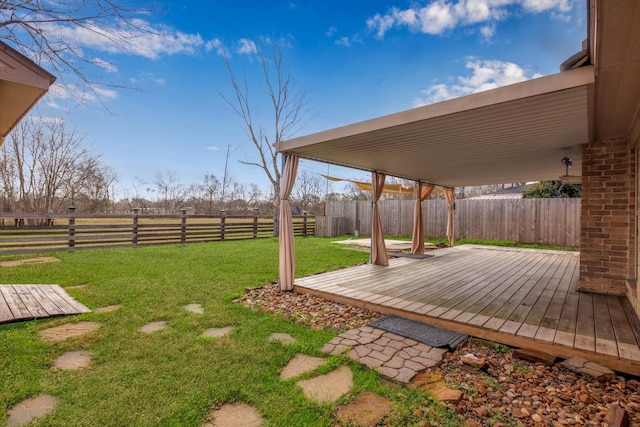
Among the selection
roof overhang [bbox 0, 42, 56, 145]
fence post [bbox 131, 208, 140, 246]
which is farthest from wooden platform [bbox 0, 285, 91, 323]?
fence post [bbox 131, 208, 140, 246]

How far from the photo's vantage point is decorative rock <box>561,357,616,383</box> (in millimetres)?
2127

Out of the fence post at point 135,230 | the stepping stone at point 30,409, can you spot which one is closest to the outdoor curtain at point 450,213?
the fence post at point 135,230

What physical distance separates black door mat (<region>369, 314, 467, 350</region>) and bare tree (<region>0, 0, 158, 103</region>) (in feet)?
12.8

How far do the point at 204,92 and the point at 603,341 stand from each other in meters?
13.0

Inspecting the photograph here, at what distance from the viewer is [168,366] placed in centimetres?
219

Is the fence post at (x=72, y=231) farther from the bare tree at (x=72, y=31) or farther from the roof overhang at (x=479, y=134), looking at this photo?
the roof overhang at (x=479, y=134)

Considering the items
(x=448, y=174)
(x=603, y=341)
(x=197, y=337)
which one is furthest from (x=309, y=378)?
(x=448, y=174)

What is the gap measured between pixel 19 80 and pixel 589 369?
4192 mm

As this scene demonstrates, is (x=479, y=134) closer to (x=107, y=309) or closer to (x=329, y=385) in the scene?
(x=329, y=385)

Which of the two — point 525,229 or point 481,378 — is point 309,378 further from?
point 525,229

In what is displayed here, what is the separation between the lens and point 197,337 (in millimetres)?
2719

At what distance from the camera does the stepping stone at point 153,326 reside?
2.87 metres

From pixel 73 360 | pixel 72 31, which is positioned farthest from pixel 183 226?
pixel 73 360

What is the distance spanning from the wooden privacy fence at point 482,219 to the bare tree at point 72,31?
35.0 ft
